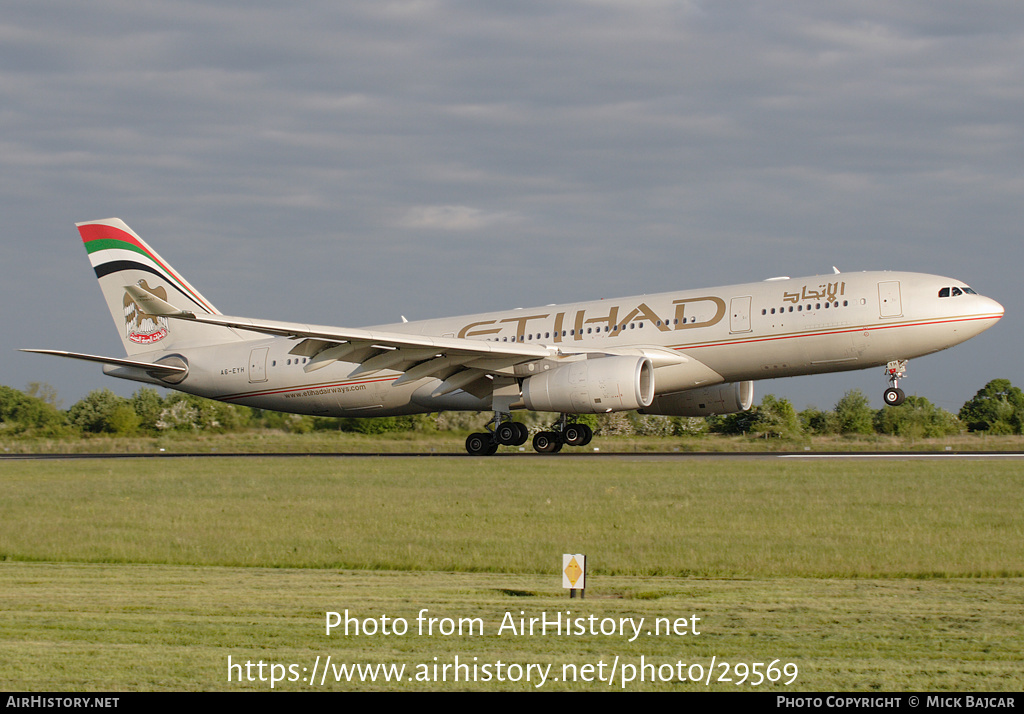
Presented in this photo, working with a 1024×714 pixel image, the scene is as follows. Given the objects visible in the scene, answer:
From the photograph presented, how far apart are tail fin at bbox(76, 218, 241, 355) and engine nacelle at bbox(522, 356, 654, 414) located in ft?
44.4

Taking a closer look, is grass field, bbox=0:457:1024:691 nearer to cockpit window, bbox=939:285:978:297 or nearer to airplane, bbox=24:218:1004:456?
airplane, bbox=24:218:1004:456

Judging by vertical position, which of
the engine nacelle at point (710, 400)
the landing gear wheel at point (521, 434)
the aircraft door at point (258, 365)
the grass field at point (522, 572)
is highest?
the aircraft door at point (258, 365)

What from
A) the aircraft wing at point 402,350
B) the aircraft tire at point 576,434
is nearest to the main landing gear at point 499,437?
the aircraft tire at point 576,434

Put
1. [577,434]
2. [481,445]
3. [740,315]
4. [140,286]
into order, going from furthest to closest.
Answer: [140,286] < [481,445] < [577,434] < [740,315]

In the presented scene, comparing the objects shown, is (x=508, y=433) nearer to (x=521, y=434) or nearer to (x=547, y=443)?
(x=521, y=434)

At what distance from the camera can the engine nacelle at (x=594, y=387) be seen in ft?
91.6

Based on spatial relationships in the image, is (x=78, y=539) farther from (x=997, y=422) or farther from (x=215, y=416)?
(x=997, y=422)

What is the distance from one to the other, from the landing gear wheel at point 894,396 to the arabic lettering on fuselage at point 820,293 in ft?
10.3

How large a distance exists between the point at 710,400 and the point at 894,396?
597 cm

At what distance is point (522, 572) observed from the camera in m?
12.4

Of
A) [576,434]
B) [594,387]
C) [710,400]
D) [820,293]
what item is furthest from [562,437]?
[820,293]

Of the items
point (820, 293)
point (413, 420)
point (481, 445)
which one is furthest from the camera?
point (413, 420)

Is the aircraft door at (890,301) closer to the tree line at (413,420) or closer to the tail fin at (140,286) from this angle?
the tree line at (413,420)
